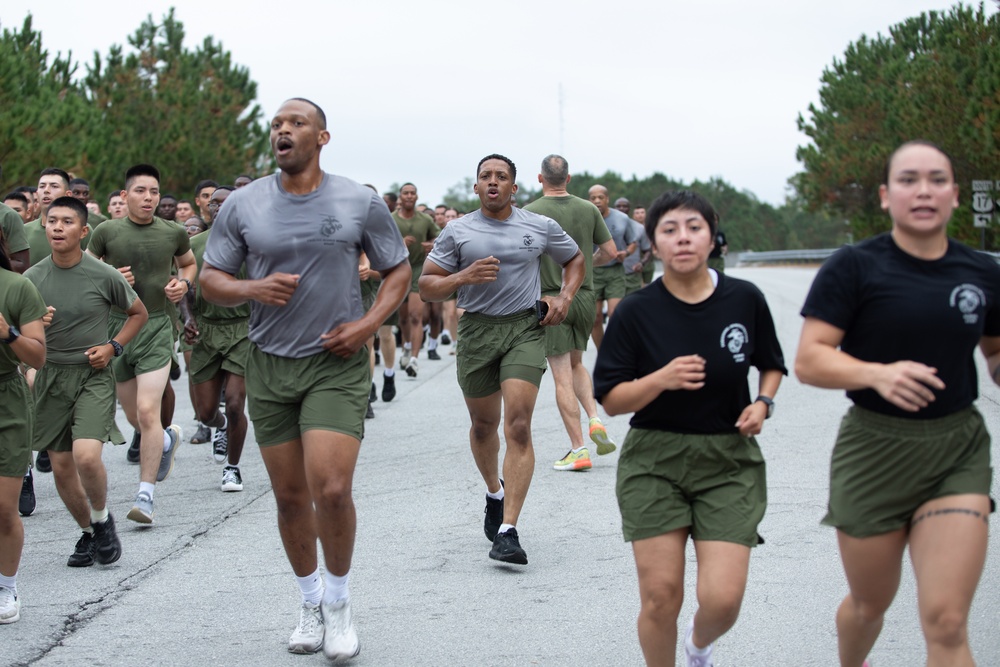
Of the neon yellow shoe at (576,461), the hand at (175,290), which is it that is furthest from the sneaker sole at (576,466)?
the hand at (175,290)

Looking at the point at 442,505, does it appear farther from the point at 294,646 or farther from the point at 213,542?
the point at 294,646

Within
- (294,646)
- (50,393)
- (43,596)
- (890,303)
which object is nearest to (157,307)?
(50,393)

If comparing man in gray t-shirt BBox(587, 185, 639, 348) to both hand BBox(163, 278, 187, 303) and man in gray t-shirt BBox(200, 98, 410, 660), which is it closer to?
hand BBox(163, 278, 187, 303)

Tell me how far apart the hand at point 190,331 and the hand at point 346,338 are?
4.36 m

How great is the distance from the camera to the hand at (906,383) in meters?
4.04

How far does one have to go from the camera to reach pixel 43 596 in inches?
264

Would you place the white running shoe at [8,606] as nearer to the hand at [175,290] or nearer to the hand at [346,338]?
the hand at [346,338]

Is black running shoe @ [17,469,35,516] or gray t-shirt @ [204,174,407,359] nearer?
gray t-shirt @ [204,174,407,359]

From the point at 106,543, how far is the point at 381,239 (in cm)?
276

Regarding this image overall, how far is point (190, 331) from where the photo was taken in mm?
9664

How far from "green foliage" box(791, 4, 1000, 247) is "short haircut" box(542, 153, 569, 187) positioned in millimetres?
19507

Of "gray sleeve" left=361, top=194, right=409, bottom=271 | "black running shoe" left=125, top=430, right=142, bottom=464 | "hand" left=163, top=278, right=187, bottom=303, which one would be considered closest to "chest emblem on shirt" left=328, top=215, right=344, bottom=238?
"gray sleeve" left=361, top=194, right=409, bottom=271

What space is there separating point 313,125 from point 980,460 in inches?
119

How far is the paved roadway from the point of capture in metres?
5.62
